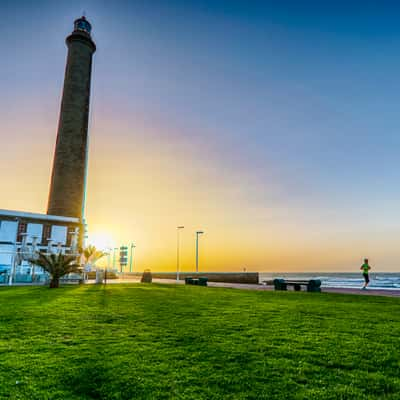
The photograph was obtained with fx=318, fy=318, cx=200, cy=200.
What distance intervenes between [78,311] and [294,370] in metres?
6.86

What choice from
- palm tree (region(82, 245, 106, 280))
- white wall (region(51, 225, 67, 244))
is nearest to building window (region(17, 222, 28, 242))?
white wall (region(51, 225, 67, 244))

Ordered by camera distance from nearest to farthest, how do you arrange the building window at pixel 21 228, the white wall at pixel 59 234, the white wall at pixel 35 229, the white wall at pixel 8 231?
the white wall at pixel 8 231, the building window at pixel 21 228, the white wall at pixel 35 229, the white wall at pixel 59 234

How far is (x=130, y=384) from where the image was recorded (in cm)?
393

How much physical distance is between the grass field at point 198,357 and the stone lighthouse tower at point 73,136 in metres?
39.6

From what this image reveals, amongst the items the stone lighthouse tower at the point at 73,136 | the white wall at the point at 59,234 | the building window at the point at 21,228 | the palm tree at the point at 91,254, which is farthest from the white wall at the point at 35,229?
the palm tree at the point at 91,254

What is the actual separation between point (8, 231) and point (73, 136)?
17.3 m

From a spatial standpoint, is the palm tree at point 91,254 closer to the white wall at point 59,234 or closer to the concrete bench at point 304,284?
the white wall at point 59,234

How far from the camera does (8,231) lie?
36656 millimetres

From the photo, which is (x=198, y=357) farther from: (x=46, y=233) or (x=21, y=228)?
(x=46, y=233)

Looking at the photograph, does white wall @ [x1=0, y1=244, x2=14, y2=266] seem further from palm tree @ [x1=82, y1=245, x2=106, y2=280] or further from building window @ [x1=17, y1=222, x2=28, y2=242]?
palm tree @ [x1=82, y1=245, x2=106, y2=280]

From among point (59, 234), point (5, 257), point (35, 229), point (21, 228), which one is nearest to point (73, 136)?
point (59, 234)

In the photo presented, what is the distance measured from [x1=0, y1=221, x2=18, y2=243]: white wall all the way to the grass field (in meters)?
32.7

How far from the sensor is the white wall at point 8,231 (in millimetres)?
36188

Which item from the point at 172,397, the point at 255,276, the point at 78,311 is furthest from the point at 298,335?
the point at 255,276
